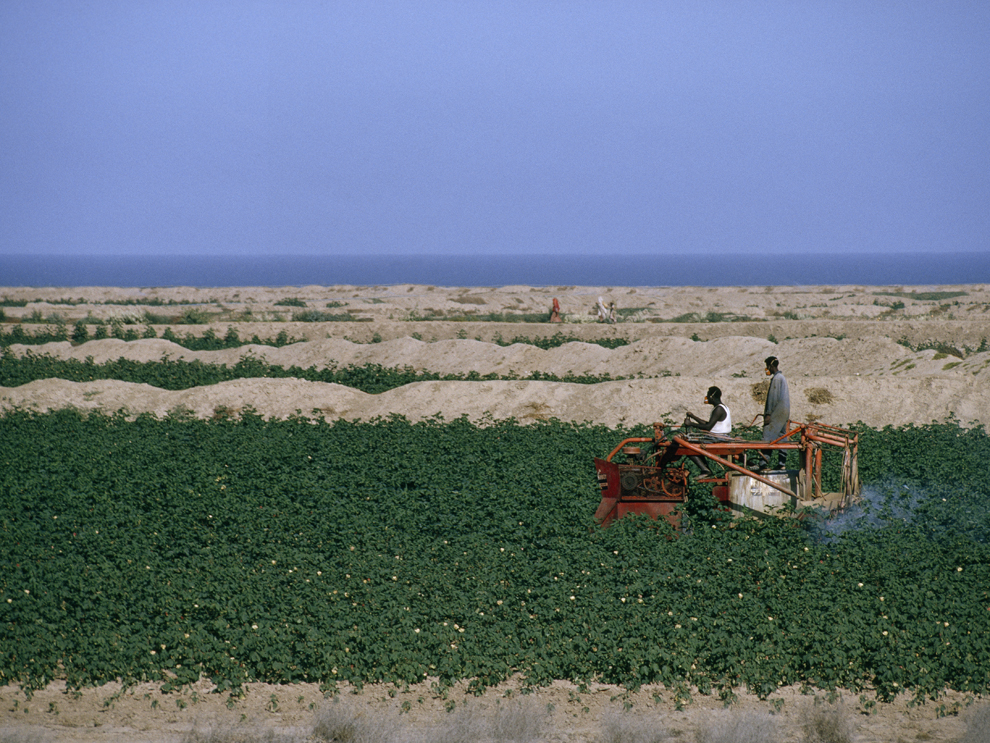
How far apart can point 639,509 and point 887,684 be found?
437cm

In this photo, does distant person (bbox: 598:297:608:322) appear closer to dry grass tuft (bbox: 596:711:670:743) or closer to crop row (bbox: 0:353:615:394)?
crop row (bbox: 0:353:615:394)

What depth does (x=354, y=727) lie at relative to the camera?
25.8ft

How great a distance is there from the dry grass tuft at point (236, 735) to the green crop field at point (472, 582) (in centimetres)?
77

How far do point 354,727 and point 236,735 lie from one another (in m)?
1.02

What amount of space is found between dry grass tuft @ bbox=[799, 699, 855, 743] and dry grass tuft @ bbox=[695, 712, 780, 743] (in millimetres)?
271

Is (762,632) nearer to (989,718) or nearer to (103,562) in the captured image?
(989,718)

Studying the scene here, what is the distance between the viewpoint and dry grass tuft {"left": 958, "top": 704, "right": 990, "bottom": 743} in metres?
7.67

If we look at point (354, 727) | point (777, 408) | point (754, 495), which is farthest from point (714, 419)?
point (354, 727)

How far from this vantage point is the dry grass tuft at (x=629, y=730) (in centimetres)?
780

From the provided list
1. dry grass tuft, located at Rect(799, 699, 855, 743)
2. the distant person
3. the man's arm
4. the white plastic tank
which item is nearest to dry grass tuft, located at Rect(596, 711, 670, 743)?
dry grass tuft, located at Rect(799, 699, 855, 743)

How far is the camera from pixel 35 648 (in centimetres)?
916

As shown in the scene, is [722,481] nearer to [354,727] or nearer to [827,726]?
[827,726]

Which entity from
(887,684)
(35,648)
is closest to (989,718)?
(887,684)

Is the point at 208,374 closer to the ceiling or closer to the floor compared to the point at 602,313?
closer to the floor
